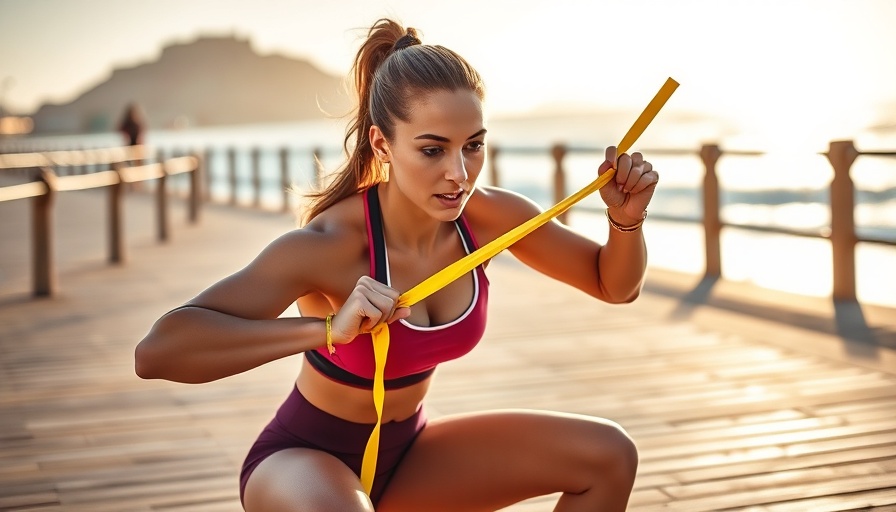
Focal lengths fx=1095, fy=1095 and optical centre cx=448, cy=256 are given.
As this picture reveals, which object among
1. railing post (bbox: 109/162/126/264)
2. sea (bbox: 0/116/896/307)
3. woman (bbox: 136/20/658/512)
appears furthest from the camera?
railing post (bbox: 109/162/126/264)

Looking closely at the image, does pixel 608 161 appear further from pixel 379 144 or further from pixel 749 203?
pixel 749 203

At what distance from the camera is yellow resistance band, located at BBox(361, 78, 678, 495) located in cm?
208

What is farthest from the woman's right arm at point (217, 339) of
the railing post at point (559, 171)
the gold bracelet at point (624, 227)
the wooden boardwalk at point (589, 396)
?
the railing post at point (559, 171)

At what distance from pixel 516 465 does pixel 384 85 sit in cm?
92

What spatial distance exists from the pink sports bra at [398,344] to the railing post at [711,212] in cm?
522

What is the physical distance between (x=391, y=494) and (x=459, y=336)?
0.43 metres

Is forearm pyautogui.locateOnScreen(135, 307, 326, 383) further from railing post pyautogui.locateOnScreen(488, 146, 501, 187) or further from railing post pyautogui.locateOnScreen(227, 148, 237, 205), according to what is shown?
railing post pyautogui.locateOnScreen(227, 148, 237, 205)

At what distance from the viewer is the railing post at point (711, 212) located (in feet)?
24.5

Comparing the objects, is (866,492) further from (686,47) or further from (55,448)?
(55,448)

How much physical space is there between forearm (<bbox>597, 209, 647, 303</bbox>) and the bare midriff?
0.54 m

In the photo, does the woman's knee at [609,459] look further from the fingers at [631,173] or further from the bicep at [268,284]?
the bicep at [268,284]

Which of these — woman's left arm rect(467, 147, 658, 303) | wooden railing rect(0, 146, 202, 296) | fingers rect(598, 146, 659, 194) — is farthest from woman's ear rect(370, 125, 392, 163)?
wooden railing rect(0, 146, 202, 296)

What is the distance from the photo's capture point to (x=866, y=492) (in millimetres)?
3109

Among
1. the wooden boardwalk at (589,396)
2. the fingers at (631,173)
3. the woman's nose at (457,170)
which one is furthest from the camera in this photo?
the wooden boardwalk at (589,396)
